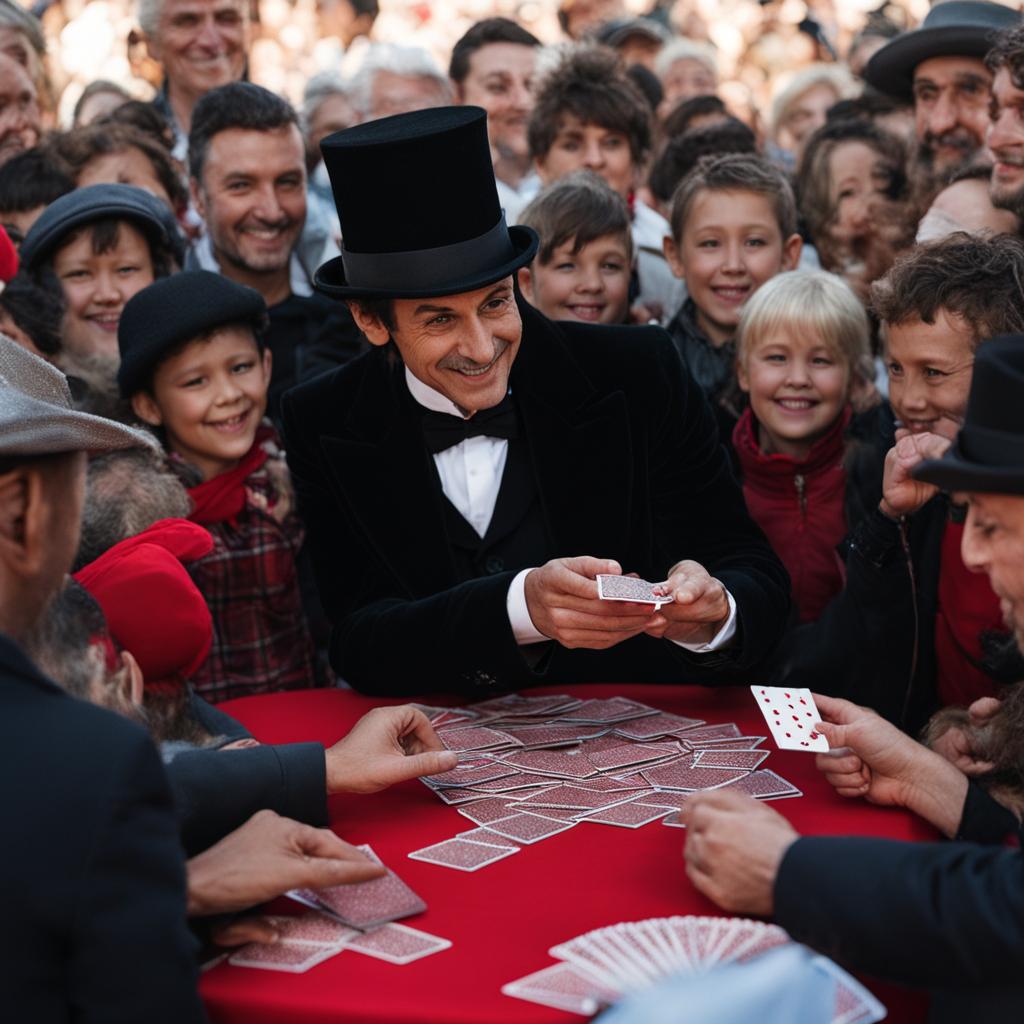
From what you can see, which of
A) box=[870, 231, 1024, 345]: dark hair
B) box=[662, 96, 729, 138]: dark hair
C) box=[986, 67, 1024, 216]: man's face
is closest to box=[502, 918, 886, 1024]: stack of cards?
box=[870, 231, 1024, 345]: dark hair

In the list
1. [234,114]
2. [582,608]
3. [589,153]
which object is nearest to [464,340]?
[582,608]

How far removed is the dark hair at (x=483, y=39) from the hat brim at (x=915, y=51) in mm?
2382

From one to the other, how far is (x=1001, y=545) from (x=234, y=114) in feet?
14.3

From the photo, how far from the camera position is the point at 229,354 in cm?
446

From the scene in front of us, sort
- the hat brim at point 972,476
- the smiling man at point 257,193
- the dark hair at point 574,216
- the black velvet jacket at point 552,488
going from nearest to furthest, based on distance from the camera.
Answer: the hat brim at point 972,476 < the black velvet jacket at point 552,488 < the dark hair at point 574,216 < the smiling man at point 257,193

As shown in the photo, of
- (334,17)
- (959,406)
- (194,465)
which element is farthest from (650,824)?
(334,17)

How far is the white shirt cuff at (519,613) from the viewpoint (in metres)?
3.31

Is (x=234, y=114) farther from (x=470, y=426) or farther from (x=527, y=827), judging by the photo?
(x=527, y=827)

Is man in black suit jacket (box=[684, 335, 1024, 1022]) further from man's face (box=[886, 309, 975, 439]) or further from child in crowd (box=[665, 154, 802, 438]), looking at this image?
child in crowd (box=[665, 154, 802, 438])

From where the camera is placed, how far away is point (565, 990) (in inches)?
80.5

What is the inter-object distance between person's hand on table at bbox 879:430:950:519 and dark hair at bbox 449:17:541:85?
5364mm

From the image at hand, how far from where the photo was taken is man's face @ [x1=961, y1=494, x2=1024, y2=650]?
218 centimetres

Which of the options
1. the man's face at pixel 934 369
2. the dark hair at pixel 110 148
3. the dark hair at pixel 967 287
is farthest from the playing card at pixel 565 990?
the dark hair at pixel 110 148

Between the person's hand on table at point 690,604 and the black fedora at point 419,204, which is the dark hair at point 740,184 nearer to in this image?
the black fedora at point 419,204
